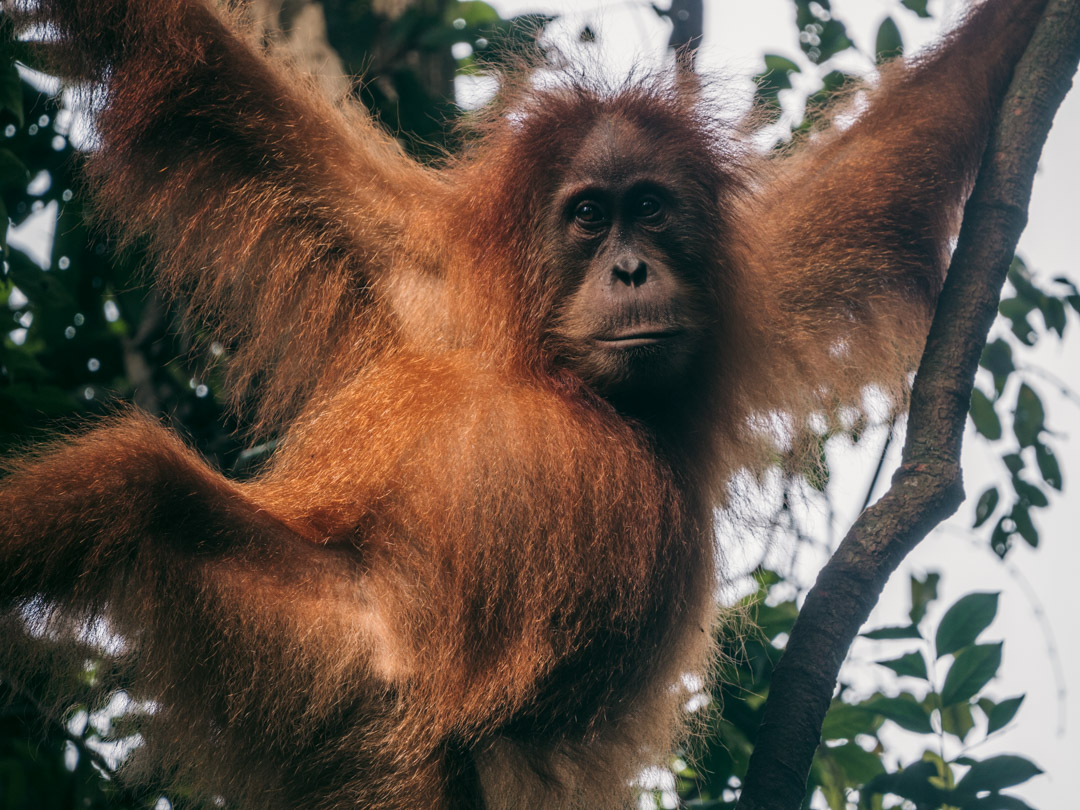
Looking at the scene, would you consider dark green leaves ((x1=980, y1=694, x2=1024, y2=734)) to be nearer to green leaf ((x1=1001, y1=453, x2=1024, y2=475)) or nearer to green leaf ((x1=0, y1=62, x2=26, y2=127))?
green leaf ((x1=1001, y1=453, x2=1024, y2=475))

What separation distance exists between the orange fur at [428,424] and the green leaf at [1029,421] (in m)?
0.55

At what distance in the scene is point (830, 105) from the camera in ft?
13.4

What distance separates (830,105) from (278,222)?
2255mm

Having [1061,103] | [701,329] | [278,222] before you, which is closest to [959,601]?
[701,329]

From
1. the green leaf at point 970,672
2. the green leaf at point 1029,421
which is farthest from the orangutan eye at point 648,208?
the green leaf at point 1029,421

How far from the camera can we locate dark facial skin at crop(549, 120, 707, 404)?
9.16 feet

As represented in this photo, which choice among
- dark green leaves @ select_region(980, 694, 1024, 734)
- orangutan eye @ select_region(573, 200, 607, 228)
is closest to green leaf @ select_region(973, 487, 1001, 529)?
dark green leaves @ select_region(980, 694, 1024, 734)

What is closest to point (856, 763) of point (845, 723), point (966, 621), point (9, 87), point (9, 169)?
point (845, 723)

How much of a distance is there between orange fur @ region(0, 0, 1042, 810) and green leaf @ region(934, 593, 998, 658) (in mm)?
730

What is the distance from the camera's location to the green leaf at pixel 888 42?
13.7 ft

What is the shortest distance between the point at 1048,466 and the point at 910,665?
1.25 m

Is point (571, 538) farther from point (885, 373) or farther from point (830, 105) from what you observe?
point (830, 105)

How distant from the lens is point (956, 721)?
3.12 meters

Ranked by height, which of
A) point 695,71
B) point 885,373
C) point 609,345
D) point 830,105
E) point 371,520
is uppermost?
point 830,105
